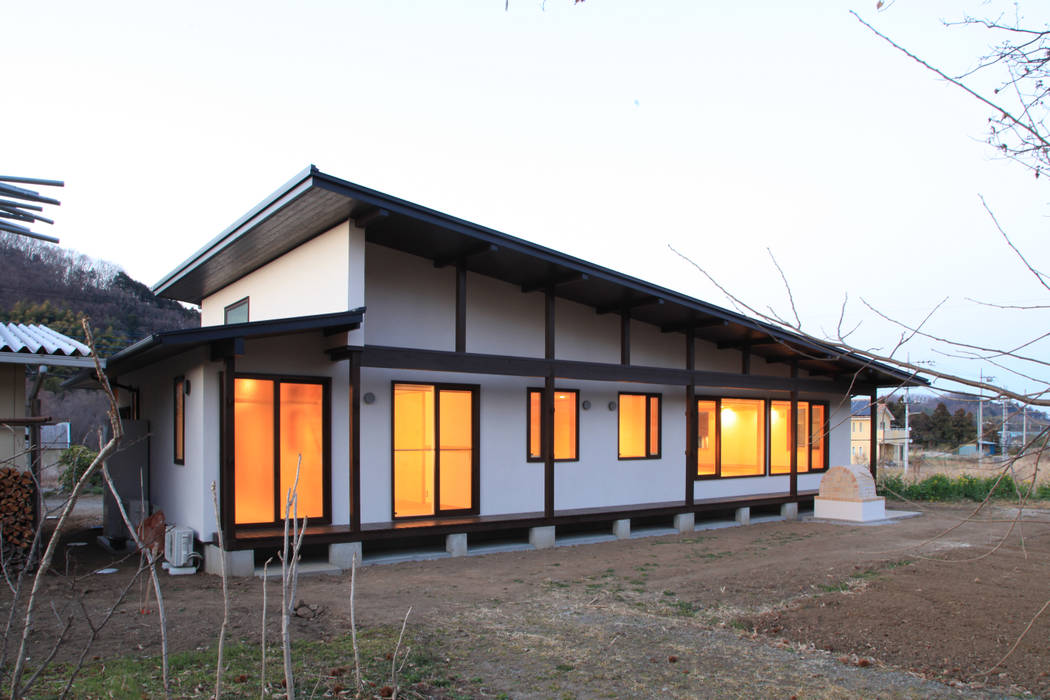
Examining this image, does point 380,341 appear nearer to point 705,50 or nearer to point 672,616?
point 672,616

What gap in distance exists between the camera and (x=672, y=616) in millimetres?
6770

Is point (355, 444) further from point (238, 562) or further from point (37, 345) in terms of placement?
point (37, 345)

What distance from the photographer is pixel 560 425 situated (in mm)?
11672

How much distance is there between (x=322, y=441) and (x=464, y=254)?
3.20 meters

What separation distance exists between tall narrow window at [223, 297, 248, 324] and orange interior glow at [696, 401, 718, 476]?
27.3 feet

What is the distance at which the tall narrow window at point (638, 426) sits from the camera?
12.5m

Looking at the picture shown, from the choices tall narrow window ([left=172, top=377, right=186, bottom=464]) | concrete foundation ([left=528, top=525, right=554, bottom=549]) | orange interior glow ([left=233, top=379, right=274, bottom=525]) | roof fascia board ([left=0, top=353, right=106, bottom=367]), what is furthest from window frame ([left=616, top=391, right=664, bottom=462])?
roof fascia board ([left=0, top=353, right=106, bottom=367])

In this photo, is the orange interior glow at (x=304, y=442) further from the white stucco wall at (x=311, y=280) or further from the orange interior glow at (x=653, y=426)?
the orange interior glow at (x=653, y=426)

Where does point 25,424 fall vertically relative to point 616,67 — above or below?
below

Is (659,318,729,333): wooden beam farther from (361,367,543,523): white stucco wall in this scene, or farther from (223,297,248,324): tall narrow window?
(223,297,248,324): tall narrow window

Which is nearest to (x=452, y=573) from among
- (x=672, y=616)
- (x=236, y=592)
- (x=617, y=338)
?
(x=236, y=592)

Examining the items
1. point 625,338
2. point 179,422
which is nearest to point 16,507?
point 179,422

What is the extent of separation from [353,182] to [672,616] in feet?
18.7

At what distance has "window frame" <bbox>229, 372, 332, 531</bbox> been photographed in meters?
8.92
